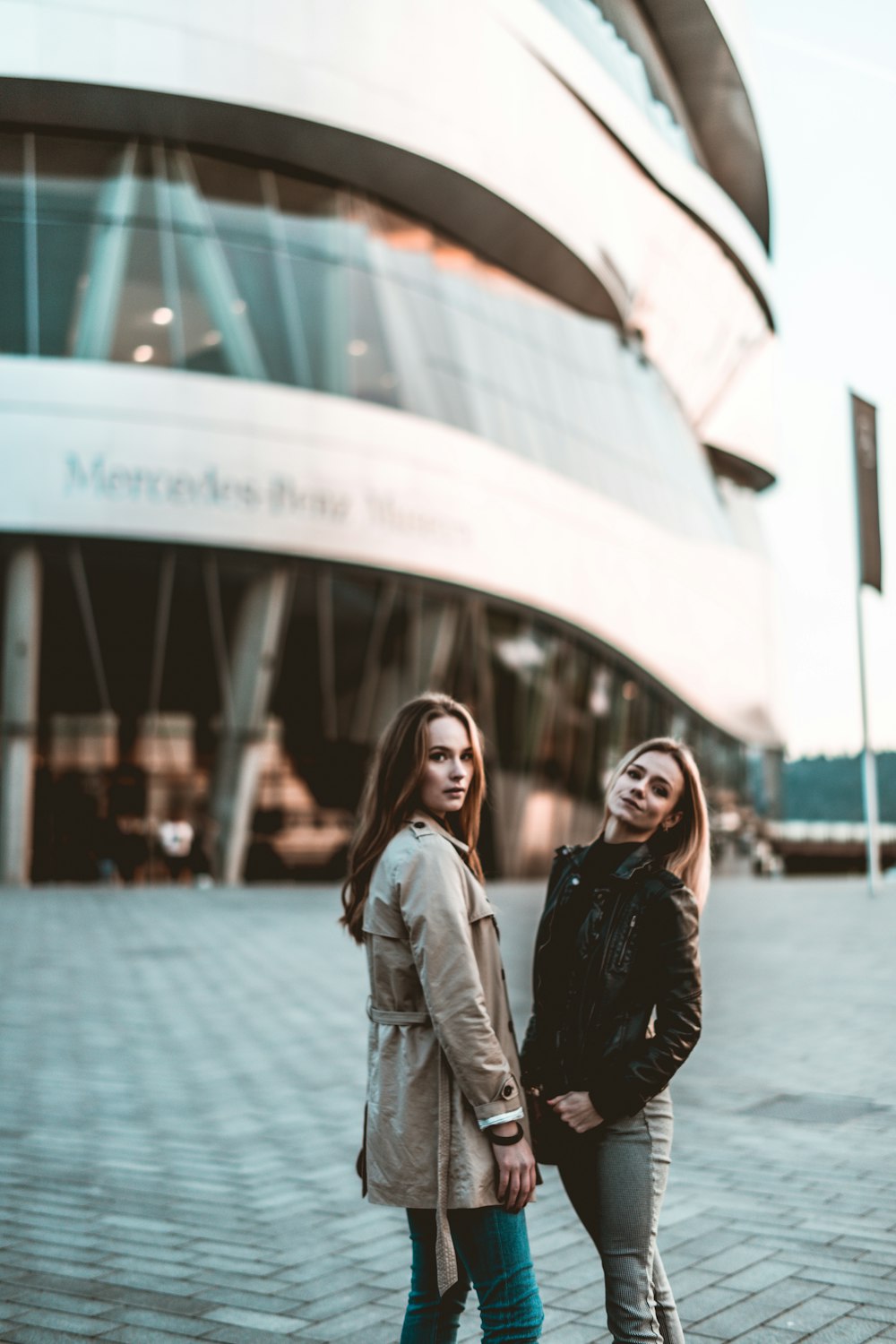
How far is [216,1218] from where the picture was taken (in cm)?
543

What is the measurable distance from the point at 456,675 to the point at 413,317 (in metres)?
6.56

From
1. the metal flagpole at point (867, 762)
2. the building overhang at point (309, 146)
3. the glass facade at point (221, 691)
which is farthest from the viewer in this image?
the glass facade at point (221, 691)

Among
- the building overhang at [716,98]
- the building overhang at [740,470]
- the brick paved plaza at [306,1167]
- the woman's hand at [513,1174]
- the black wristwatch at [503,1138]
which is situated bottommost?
the brick paved plaza at [306,1167]

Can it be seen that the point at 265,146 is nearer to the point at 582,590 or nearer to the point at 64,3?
the point at 64,3

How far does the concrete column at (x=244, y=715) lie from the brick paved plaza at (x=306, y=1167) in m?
11.2

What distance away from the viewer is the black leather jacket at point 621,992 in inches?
125

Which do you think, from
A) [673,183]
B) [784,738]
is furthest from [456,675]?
[784,738]

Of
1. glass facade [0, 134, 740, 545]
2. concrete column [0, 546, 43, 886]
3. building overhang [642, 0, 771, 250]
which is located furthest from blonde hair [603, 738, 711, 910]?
building overhang [642, 0, 771, 250]

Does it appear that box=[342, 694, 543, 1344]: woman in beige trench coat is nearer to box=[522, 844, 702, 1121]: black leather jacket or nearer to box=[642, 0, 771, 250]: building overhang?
box=[522, 844, 702, 1121]: black leather jacket

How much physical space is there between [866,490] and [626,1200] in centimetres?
2071

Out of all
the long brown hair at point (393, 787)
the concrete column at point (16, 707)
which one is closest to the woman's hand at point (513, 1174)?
the long brown hair at point (393, 787)

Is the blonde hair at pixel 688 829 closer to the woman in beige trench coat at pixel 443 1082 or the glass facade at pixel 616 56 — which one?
the woman in beige trench coat at pixel 443 1082

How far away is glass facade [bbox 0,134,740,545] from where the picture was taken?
883 inches

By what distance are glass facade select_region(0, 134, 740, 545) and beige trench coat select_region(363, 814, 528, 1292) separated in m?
20.5
